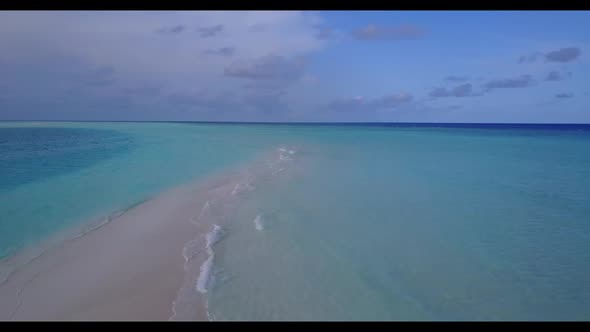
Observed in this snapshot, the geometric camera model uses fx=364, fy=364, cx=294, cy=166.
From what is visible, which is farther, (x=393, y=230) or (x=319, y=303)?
(x=393, y=230)

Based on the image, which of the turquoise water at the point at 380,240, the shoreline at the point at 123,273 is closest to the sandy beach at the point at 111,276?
the shoreline at the point at 123,273

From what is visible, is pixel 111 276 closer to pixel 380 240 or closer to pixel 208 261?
pixel 208 261

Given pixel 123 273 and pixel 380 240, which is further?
pixel 380 240

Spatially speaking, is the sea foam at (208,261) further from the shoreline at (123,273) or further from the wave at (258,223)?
the wave at (258,223)

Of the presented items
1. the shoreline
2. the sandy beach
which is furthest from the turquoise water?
the sandy beach

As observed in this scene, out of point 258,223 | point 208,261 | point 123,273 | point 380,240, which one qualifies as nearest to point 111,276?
point 123,273
